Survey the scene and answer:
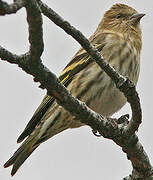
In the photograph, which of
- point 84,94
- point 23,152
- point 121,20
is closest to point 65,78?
point 84,94

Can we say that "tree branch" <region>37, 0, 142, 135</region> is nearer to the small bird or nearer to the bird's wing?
the small bird

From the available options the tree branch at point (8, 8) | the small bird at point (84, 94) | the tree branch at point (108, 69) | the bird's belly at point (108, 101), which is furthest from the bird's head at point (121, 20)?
the tree branch at point (8, 8)

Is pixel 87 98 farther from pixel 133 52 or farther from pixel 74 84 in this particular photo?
pixel 133 52

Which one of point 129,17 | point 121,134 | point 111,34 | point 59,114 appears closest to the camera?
point 121,134

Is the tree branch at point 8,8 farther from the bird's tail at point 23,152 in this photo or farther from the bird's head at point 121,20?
the bird's head at point 121,20

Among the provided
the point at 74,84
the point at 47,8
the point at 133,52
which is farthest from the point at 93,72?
the point at 47,8

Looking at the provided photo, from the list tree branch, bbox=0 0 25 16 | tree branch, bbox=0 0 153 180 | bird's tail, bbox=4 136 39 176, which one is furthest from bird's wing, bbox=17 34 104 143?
tree branch, bbox=0 0 25 16

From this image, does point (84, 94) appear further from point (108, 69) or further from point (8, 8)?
point (8, 8)
